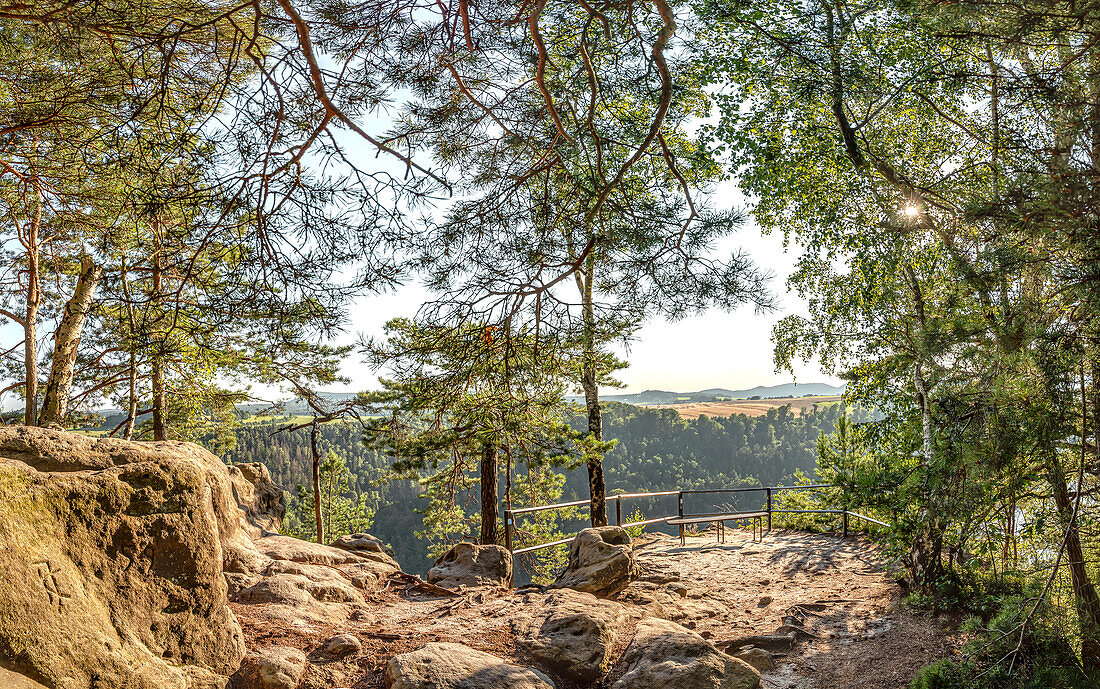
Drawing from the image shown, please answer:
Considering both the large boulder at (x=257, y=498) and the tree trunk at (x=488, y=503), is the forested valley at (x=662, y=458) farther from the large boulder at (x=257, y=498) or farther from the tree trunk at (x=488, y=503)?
the large boulder at (x=257, y=498)

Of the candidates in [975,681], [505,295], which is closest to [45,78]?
[505,295]

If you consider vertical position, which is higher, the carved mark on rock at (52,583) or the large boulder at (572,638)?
the carved mark on rock at (52,583)

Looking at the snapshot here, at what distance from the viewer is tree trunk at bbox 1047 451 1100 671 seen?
3.41 meters

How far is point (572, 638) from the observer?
154 inches

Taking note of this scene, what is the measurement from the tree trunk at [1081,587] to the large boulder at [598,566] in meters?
3.33

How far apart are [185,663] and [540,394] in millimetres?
2667

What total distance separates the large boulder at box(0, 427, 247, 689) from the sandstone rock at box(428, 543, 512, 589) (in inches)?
118

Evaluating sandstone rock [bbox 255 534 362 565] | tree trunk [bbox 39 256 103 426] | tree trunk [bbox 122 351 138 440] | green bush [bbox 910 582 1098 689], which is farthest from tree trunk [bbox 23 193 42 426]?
green bush [bbox 910 582 1098 689]

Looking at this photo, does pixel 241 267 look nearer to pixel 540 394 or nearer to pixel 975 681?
pixel 540 394

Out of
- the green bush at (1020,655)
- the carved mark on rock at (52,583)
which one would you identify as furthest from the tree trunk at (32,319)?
the green bush at (1020,655)

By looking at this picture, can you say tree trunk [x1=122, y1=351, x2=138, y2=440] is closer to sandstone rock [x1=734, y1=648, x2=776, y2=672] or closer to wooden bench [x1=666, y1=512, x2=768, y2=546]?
wooden bench [x1=666, y1=512, x2=768, y2=546]

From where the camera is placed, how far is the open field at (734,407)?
70312mm

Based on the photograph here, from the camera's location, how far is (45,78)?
5.09m

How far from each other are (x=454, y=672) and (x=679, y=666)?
1330mm
